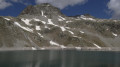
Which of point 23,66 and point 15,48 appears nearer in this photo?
point 23,66

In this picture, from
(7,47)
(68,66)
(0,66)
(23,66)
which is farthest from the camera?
(7,47)

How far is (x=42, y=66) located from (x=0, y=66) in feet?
57.2

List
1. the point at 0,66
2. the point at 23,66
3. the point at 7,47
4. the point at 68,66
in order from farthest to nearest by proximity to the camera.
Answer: the point at 7,47 < the point at 68,66 < the point at 23,66 < the point at 0,66

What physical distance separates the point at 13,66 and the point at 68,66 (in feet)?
79.5

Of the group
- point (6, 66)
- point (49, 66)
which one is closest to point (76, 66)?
point (49, 66)

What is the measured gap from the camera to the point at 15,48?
199750mm

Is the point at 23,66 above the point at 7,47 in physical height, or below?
below

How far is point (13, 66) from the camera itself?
69875mm

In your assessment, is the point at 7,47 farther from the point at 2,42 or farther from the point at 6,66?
the point at 6,66

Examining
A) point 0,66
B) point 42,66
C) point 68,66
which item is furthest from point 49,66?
point 0,66

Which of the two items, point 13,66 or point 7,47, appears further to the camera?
point 7,47

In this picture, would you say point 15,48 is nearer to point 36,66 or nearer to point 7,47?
point 7,47

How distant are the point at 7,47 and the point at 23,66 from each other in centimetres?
13219

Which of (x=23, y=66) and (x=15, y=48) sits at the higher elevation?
(x=15, y=48)
